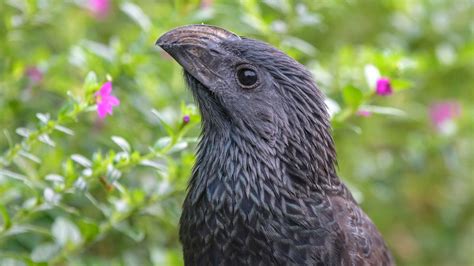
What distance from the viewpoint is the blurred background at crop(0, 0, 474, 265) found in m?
3.40

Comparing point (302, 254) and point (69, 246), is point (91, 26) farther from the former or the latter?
point (302, 254)

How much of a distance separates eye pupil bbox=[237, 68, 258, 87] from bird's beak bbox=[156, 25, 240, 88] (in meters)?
0.07

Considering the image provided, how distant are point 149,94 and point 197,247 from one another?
3.54 ft

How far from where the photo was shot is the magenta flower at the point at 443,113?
196 inches

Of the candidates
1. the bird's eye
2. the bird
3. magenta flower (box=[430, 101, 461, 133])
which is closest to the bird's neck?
the bird

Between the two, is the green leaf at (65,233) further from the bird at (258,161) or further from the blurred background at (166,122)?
the bird at (258,161)

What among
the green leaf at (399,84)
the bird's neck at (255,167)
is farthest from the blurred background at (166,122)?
the bird's neck at (255,167)

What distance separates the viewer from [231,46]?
10.2 ft

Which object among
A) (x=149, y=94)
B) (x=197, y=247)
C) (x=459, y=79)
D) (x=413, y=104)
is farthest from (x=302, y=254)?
(x=459, y=79)

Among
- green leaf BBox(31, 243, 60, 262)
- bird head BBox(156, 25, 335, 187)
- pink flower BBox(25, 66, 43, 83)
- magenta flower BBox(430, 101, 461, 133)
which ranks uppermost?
magenta flower BBox(430, 101, 461, 133)

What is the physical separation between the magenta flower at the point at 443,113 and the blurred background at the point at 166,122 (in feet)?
0.04

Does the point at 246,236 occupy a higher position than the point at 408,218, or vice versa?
the point at 408,218

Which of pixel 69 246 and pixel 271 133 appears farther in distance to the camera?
pixel 69 246

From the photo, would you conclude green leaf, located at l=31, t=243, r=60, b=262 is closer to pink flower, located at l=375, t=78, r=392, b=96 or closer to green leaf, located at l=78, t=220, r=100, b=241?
green leaf, located at l=78, t=220, r=100, b=241
